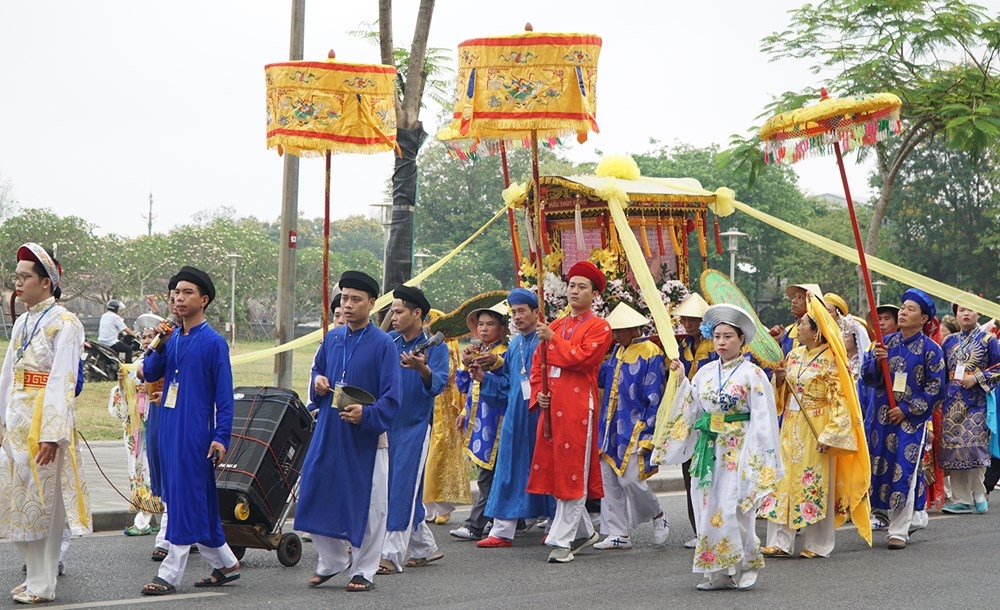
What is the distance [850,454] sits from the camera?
9.36m

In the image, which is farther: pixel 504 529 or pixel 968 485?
pixel 968 485

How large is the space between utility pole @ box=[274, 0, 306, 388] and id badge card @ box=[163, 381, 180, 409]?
644 cm

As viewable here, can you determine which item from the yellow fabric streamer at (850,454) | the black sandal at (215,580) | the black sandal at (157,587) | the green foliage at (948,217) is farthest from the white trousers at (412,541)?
the green foliage at (948,217)

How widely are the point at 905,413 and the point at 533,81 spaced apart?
13.3 ft

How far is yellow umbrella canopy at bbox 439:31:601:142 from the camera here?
8.77 meters

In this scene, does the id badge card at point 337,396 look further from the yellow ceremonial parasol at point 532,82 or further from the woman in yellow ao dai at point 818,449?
the woman in yellow ao dai at point 818,449

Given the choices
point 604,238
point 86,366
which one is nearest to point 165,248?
point 86,366

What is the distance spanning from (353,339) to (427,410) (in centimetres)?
100

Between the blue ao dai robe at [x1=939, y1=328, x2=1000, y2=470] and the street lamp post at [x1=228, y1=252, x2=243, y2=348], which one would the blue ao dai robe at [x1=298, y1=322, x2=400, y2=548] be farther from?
the street lamp post at [x1=228, y1=252, x2=243, y2=348]

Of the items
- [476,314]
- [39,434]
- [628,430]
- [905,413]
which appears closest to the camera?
[39,434]

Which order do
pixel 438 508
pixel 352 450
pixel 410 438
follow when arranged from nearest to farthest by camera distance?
1. pixel 352 450
2. pixel 410 438
3. pixel 438 508

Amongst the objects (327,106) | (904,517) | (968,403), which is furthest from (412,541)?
(968,403)

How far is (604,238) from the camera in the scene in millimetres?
12414

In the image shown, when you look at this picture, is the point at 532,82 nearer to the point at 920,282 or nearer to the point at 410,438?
the point at 410,438
